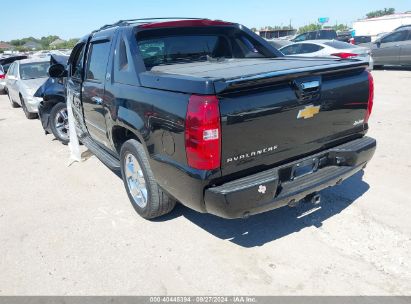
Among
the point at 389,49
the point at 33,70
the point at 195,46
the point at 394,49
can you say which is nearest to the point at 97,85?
the point at 195,46

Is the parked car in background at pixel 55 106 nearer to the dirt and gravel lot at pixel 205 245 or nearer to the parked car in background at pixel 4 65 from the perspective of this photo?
the dirt and gravel lot at pixel 205 245

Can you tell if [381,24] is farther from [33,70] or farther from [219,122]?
[219,122]

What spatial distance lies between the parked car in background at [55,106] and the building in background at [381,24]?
2118 inches

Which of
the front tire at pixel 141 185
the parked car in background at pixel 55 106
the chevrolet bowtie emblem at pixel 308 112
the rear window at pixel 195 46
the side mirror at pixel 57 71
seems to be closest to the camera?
the chevrolet bowtie emblem at pixel 308 112

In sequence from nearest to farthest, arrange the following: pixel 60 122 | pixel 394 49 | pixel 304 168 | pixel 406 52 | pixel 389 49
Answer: pixel 304 168, pixel 60 122, pixel 406 52, pixel 394 49, pixel 389 49

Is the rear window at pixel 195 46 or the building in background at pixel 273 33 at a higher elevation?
the rear window at pixel 195 46

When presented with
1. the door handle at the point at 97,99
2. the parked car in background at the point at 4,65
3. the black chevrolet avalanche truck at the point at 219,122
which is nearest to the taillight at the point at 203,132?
the black chevrolet avalanche truck at the point at 219,122

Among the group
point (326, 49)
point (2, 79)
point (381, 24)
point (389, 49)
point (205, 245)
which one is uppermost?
point (381, 24)

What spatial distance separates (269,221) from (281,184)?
805mm

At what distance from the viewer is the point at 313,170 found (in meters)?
3.21

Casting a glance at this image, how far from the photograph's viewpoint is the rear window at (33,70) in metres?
10.3

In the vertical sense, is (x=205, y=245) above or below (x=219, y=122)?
below

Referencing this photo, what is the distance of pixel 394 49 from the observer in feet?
48.1

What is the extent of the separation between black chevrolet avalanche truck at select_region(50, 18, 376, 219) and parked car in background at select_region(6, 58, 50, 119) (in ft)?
20.2
